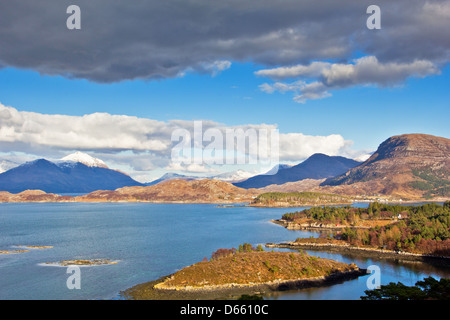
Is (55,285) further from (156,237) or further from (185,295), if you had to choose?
(156,237)

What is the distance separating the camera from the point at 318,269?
6775 centimetres

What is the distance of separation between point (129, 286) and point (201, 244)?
4583cm

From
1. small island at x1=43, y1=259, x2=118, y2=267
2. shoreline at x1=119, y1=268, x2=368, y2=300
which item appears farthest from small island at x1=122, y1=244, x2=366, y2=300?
small island at x1=43, y1=259, x2=118, y2=267

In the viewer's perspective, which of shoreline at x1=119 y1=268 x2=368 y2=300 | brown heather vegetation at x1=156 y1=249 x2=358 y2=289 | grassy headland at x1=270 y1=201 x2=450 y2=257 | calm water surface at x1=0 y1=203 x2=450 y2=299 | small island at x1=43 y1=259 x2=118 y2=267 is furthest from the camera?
grassy headland at x1=270 y1=201 x2=450 y2=257

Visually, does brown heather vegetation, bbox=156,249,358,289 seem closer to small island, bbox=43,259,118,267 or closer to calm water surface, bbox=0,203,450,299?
calm water surface, bbox=0,203,450,299

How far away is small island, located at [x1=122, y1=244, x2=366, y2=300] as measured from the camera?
188 ft

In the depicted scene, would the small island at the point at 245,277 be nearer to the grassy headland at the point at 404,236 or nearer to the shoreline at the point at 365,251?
the shoreline at the point at 365,251

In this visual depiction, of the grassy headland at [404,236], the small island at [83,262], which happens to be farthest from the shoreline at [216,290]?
the grassy headland at [404,236]

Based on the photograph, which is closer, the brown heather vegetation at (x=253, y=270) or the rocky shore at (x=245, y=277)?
the rocky shore at (x=245, y=277)

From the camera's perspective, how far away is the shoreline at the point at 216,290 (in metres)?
55.1

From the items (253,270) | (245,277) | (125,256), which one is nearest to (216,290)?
(245,277)

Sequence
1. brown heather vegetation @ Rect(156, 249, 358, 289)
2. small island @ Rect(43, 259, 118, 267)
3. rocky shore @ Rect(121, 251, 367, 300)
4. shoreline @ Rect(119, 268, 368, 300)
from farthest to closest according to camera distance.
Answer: small island @ Rect(43, 259, 118, 267)
brown heather vegetation @ Rect(156, 249, 358, 289)
rocky shore @ Rect(121, 251, 367, 300)
shoreline @ Rect(119, 268, 368, 300)
